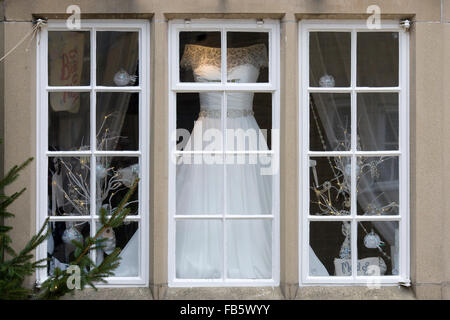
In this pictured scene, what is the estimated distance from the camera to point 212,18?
5.35 meters

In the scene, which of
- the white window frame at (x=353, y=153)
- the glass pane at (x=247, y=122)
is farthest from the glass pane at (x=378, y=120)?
the glass pane at (x=247, y=122)

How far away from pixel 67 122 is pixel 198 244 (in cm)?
139

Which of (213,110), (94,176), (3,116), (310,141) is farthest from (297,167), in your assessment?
(3,116)

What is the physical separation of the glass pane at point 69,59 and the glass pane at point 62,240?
1.09 m

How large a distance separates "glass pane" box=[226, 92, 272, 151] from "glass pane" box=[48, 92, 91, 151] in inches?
43.7

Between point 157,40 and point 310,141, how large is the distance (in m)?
1.40

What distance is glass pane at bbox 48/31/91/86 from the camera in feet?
17.7

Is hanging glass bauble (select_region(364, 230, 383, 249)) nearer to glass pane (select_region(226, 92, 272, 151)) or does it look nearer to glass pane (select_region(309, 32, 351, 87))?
glass pane (select_region(226, 92, 272, 151))

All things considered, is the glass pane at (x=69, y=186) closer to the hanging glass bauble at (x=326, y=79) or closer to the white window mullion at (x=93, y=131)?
the white window mullion at (x=93, y=131)

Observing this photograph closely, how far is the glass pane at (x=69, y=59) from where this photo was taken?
538 centimetres

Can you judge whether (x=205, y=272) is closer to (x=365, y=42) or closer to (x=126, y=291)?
(x=126, y=291)

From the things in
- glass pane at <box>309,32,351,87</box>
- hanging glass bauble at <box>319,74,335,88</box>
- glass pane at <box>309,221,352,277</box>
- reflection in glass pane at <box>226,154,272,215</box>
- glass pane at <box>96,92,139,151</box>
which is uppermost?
glass pane at <box>309,32,351,87</box>

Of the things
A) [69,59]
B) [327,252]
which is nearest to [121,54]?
[69,59]

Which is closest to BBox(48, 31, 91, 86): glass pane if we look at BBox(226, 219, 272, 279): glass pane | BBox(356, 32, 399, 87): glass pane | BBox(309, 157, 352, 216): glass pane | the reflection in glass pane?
the reflection in glass pane
